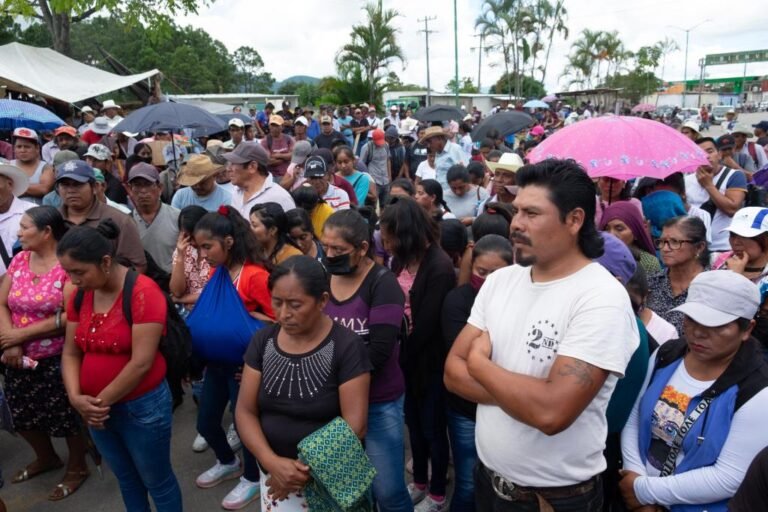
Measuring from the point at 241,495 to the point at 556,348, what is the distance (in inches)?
105

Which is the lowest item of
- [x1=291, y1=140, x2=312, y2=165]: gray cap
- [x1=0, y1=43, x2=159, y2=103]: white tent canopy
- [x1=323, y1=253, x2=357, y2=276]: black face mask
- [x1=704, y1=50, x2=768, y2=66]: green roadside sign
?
[x1=323, y1=253, x2=357, y2=276]: black face mask

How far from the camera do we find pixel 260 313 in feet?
10.7

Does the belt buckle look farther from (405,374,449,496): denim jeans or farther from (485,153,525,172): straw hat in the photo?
(485,153,525,172): straw hat

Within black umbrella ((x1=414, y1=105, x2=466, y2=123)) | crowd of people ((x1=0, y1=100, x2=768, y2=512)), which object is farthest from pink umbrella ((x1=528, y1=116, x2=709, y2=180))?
black umbrella ((x1=414, y1=105, x2=466, y2=123))

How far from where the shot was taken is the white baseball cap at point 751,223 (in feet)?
10.4

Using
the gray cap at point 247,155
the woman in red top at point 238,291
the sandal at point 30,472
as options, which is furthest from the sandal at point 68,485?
the gray cap at point 247,155

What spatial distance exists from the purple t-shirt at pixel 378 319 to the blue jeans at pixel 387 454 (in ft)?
0.24

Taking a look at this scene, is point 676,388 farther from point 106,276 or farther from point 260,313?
point 106,276

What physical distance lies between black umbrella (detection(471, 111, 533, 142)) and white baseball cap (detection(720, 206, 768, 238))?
6.74 metres

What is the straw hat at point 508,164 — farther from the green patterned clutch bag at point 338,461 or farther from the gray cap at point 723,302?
the green patterned clutch bag at point 338,461

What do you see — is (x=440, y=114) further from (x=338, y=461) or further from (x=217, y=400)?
(x=338, y=461)

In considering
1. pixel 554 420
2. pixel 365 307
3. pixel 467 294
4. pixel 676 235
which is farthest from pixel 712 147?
pixel 554 420

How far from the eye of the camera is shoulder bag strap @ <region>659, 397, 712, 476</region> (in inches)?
81.7

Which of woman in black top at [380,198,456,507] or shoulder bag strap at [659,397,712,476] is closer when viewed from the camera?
shoulder bag strap at [659,397,712,476]
